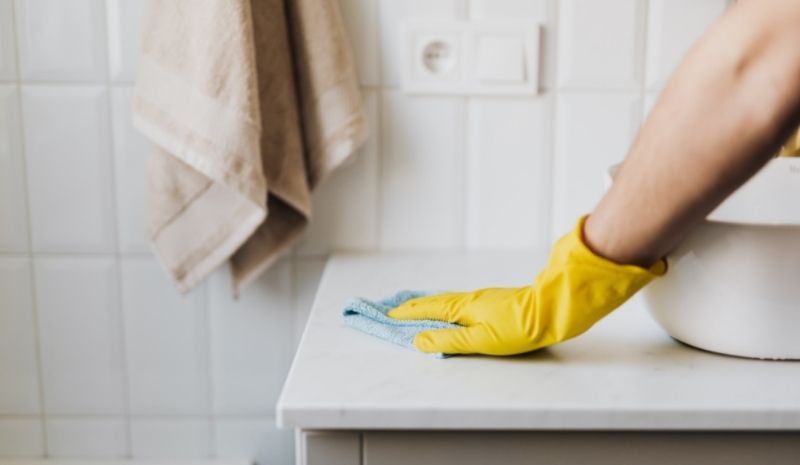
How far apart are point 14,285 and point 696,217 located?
0.90 meters

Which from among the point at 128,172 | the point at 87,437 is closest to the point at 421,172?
the point at 128,172

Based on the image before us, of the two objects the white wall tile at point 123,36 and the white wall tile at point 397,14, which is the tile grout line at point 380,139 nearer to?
the white wall tile at point 397,14

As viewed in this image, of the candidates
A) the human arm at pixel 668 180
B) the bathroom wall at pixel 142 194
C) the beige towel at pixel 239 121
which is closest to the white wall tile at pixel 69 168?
the bathroom wall at pixel 142 194

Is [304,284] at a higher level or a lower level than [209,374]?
higher

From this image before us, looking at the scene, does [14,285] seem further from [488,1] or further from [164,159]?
[488,1]

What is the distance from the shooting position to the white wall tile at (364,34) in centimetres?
109

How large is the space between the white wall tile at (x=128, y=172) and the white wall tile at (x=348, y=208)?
21cm

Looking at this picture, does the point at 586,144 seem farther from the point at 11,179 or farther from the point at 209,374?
the point at 11,179

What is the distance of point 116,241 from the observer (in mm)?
1149

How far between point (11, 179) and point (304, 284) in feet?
1.31

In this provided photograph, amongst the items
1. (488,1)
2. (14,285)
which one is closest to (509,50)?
(488,1)

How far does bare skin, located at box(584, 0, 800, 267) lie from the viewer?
56 cm

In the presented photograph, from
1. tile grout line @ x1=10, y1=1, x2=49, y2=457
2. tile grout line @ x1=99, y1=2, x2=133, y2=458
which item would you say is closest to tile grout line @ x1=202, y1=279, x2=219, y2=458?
tile grout line @ x1=99, y1=2, x2=133, y2=458

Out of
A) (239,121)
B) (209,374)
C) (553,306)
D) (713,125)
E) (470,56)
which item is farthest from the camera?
(209,374)
